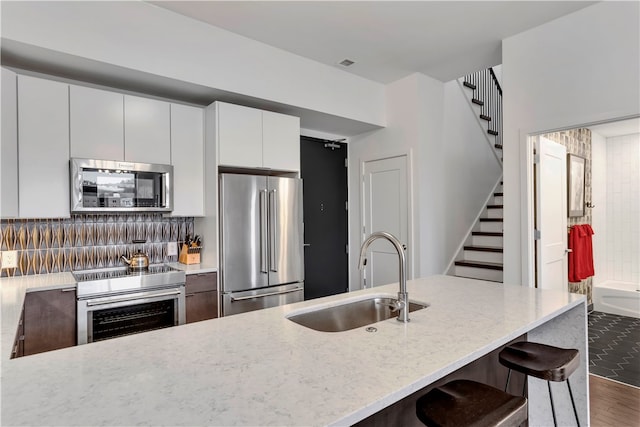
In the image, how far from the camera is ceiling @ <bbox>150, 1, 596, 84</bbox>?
2.67 metres

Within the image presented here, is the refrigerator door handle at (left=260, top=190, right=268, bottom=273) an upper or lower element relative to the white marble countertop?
upper

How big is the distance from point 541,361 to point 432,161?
287 cm

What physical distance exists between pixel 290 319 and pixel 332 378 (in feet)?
2.30

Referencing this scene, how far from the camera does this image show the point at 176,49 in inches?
108

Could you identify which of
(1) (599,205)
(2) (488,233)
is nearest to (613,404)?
(2) (488,233)

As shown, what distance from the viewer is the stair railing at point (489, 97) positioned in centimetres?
501

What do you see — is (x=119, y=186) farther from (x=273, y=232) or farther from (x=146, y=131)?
(x=273, y=232)

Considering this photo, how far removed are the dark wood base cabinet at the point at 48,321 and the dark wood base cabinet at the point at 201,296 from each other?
772mm

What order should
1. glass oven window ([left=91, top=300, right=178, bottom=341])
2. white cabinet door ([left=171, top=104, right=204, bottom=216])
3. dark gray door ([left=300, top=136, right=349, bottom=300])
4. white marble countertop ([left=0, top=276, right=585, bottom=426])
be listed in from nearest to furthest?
white marble countertop ([left=0, top=276, right=585, bottom=426]) → glass oven window ([left=91, top=300, right=178, bottom=341]) → white cabinet door ([left=171, top=104, right=204, bottom=216]) → dark gray door ([left=300, top=136, right=349, bottom=300])

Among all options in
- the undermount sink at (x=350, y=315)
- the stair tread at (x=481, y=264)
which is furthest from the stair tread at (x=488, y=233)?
the undermount sink at (x=350, y=315)

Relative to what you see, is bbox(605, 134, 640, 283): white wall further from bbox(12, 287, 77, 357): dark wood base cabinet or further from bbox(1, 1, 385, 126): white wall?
bbox(12, 287, 77, 357): dark wood base cabinet

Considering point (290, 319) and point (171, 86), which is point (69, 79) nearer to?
point (171, 86)

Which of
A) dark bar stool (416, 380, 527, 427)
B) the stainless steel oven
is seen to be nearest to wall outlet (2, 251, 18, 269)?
Answer: the stainless steel oven

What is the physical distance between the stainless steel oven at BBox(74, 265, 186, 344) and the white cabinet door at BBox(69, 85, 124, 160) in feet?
3.04
